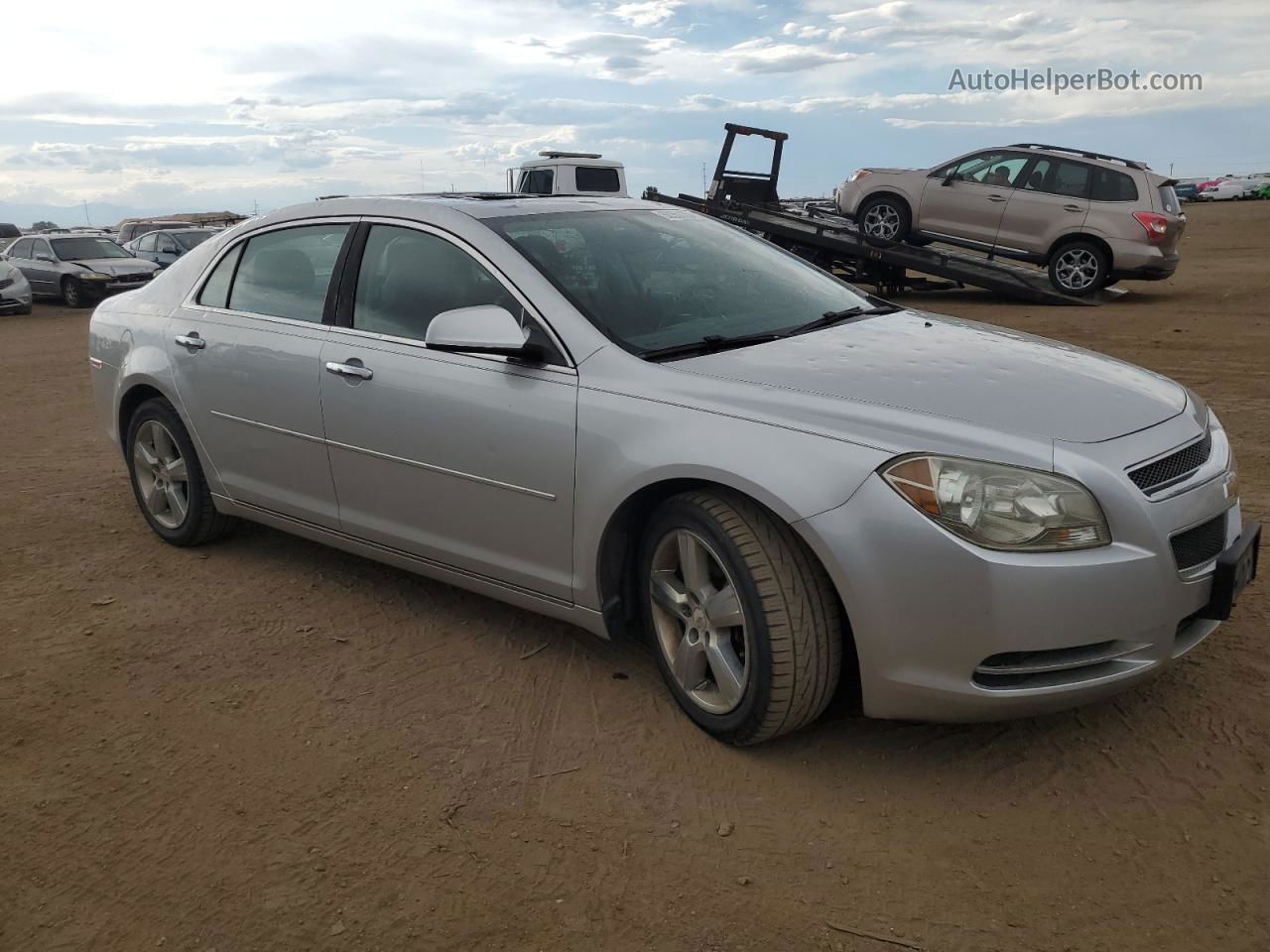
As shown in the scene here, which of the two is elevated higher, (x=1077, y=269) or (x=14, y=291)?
(x=1077, y=269)

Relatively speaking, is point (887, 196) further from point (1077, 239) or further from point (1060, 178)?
point (1077, 239)

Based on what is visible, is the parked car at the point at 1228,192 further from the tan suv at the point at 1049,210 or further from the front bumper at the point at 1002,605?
the front bumper at the point at 1002,605

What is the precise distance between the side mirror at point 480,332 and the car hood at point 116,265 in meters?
20.2

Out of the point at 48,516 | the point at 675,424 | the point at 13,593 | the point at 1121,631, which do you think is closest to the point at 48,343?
the point at 48,516

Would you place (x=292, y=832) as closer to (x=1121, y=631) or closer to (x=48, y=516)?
(x=1121, y=631)

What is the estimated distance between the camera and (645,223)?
4.26 meters

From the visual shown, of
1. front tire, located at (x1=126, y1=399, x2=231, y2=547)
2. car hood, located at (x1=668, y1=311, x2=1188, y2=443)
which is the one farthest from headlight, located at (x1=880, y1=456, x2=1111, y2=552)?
front tire, located at (x1=126, y1=399, x2=231, y2=547)

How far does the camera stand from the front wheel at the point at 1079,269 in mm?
14773

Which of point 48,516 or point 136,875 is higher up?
point 136,875

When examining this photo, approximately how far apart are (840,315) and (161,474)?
328 cm

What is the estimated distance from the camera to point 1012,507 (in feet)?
9.05

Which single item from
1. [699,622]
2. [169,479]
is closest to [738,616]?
[699,622]

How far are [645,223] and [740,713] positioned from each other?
200cm

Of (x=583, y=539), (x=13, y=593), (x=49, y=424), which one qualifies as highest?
(x=583, y=539)
